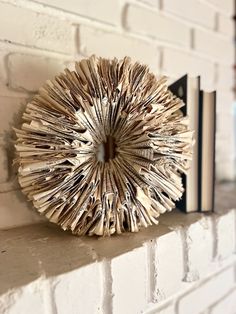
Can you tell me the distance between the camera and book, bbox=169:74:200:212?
649mm

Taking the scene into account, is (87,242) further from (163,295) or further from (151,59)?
(151,59)

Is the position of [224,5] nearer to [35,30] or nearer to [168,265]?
[35,30]

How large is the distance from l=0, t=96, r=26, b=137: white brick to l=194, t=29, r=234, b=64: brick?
0.57 m

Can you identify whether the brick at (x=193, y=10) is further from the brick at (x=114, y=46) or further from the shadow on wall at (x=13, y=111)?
the shadow on wall at (x=13, y=111)

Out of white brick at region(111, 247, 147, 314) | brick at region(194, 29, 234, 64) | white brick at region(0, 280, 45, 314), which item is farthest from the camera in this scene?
brick at region(194, 29, 234, 64)

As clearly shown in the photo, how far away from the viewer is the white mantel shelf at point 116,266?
16.1 inches

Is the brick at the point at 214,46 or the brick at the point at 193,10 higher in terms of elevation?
the brick at the point at 193,10

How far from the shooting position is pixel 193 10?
89 centimetres

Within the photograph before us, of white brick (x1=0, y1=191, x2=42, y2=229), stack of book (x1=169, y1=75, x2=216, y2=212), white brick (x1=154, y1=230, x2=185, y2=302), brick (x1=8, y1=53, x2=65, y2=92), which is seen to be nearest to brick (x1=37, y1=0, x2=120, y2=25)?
brick (x1=8, y1=53, x2=65, y2=92)

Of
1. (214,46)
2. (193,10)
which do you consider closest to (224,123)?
(214,46)

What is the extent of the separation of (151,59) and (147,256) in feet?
1.63

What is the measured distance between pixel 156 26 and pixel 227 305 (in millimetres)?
723

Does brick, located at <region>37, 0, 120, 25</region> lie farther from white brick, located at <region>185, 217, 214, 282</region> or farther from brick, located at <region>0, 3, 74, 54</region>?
white brick, located at <region>185, 217, 214, 282</region>

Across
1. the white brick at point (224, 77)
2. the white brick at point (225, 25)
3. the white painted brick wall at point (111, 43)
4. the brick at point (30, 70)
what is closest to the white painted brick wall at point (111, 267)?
the white painted brick wall at point (111, 43)
